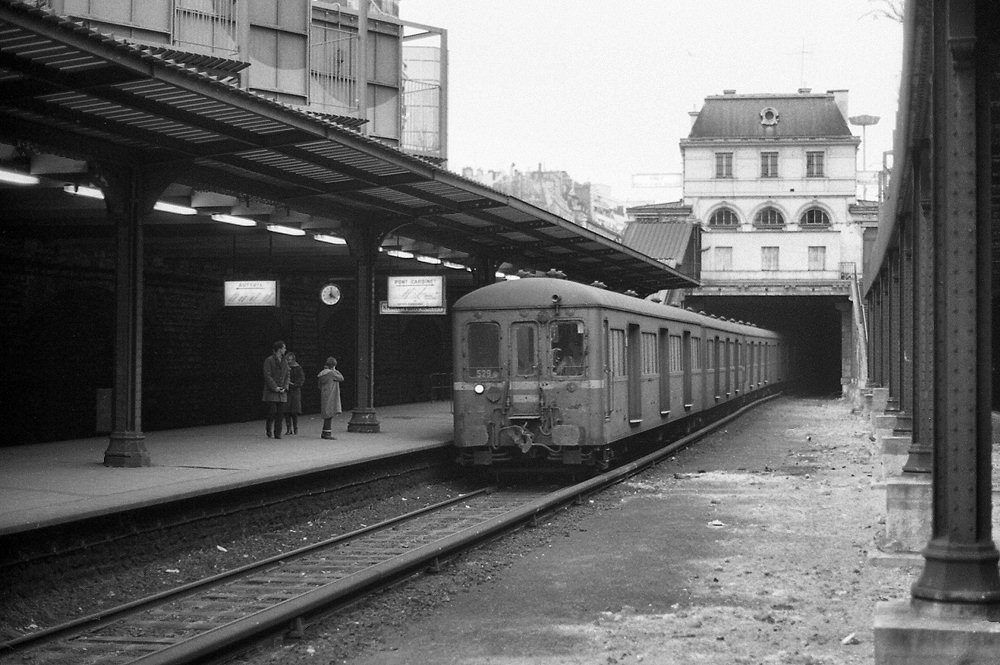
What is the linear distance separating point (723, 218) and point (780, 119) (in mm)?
6774

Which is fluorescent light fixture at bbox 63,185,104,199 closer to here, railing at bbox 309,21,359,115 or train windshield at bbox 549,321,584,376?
train windshield at bbox 549,321,584,376

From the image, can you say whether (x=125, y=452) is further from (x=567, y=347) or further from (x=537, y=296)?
(x=567, y=347)

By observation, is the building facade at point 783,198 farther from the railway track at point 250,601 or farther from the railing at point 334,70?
the railway track at point 250,601

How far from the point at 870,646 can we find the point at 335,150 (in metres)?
8.52

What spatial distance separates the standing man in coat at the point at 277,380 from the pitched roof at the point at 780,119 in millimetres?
52090

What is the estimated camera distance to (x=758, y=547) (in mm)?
10070

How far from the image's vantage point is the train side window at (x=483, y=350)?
15188 millimetres

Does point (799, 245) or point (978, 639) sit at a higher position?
point (799, 245)

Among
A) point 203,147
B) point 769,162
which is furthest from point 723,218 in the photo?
point 203,147

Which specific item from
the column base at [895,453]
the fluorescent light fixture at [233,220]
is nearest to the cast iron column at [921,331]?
the column base at [895,453]

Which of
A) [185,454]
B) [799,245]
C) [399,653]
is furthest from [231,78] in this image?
[799,245]

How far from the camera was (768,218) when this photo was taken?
214 ft

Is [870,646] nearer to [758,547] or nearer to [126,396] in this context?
[758,547]

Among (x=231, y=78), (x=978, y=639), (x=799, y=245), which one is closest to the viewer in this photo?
(x=978, y=639)
